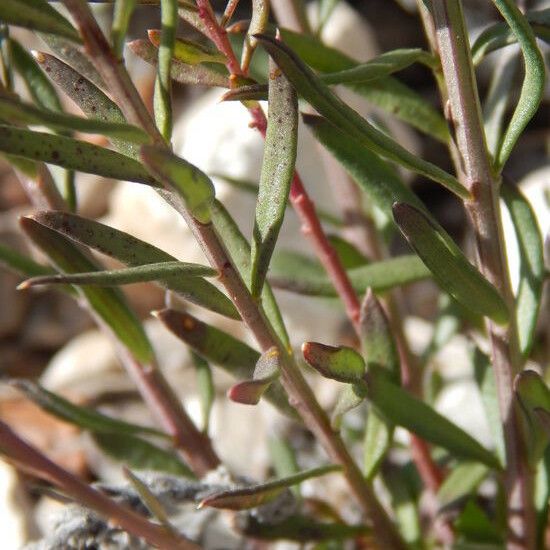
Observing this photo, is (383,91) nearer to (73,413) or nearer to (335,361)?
(335,361)

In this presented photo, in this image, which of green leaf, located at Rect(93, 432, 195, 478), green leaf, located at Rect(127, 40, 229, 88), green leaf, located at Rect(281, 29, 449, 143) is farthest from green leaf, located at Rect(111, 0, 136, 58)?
green leaf, located at Rect(93, 432, 195, 478)

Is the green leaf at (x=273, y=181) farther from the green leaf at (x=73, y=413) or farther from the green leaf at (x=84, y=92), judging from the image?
the green leaf at (x=73, y=413)

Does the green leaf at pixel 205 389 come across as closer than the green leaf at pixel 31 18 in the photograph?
No

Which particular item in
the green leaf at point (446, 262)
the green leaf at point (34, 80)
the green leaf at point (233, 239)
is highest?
the green leaf at point (34, 80)

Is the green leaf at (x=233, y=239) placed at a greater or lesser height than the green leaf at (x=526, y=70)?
lesser

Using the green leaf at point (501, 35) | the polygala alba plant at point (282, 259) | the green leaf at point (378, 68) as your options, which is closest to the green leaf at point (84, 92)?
the polygala alba plant at point (282, 259)

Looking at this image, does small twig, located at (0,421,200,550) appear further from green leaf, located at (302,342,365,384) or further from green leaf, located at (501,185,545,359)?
green leaf, located at (501,185,545,359)

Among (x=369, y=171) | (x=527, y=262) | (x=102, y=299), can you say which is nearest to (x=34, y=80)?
(x=102, y=299)
